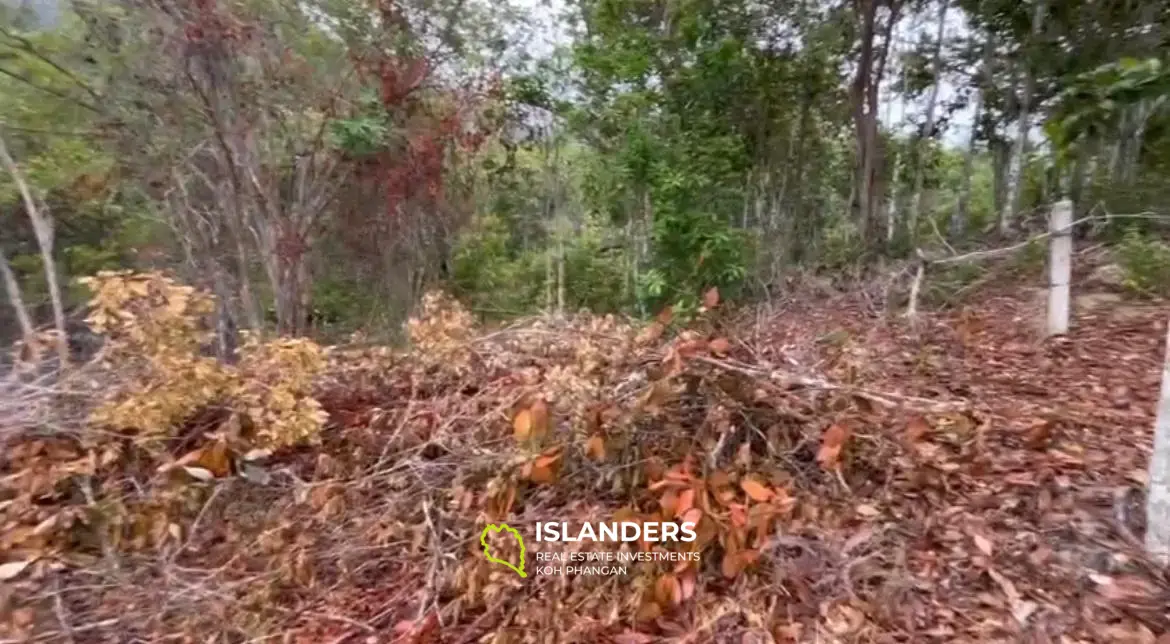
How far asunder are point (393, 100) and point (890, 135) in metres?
5.17

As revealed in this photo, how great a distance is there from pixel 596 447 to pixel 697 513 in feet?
1.26

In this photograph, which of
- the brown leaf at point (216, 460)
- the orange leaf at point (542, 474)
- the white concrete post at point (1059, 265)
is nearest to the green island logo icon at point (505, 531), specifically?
the orange leaf at point (542, 474)

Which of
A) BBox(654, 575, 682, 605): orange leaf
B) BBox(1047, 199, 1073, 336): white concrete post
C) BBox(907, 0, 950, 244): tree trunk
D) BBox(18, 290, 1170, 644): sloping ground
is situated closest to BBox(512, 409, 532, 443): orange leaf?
BBox(18, 290, 1170, 644): sloping ground

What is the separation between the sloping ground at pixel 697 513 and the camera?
1.85m

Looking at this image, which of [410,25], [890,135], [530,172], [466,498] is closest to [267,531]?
[466,498]

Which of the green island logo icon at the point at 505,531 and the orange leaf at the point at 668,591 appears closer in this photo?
the orange leaf at the point at 668,591

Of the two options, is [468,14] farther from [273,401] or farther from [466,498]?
[466,498]

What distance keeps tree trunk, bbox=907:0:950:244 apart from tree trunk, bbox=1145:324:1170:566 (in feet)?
18.0

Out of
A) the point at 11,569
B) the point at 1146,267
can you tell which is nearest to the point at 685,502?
the point at 11,569

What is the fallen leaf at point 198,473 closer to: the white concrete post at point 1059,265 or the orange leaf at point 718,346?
the orange leaf at point 718,346

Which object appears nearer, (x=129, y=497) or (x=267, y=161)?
(x=129, y=497)

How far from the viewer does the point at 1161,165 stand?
5.24 meters

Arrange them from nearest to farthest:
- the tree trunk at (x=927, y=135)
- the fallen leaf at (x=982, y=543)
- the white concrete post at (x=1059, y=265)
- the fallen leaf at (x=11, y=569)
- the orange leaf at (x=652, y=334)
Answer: the fallen leaf at (x=982, y=543)
the fallen leaf at (x=11, y=569)
the orange leaf at (x=652, y=334)
the white concrete post at (x=1059, y=265)
the tree trunk at (x=927, y=135)

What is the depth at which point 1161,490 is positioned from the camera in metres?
1.73
